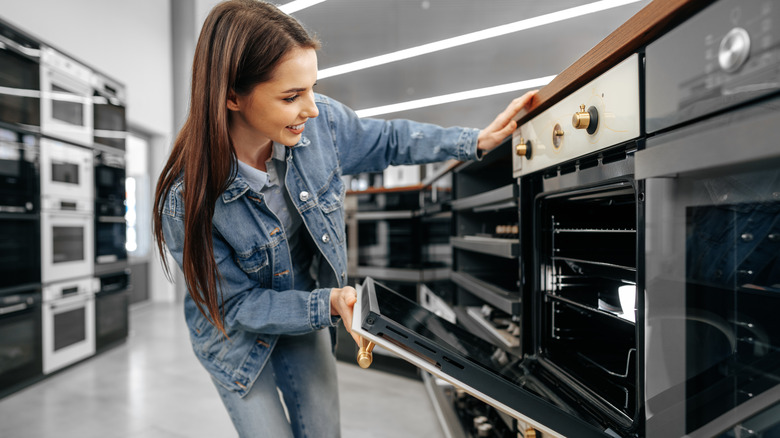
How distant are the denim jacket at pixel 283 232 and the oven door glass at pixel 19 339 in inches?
80.6

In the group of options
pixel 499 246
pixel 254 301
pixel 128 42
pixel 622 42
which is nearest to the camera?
pixel 622 42

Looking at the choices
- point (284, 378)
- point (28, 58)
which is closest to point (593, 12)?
point (284, 378)

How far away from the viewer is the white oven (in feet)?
8.80

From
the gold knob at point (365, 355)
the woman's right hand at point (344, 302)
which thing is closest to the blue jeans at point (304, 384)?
the woman's right hand at point (344, 302)

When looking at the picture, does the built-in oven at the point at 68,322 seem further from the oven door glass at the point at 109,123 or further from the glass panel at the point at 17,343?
the oven door glass at the point at 109,123

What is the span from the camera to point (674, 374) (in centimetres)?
57

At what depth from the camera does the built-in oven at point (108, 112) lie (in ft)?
10.4

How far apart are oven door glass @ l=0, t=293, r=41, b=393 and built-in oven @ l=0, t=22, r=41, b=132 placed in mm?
1006

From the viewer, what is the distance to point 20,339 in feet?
8.18

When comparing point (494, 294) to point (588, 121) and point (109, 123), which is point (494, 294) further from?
point (109, 123)

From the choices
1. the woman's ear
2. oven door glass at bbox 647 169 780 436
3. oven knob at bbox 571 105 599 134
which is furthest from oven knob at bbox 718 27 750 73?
the woman's ear

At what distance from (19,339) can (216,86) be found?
2568 millimetres

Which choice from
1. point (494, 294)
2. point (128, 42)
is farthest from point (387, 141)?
point (128, 42)

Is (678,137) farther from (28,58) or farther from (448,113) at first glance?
(28,58)
